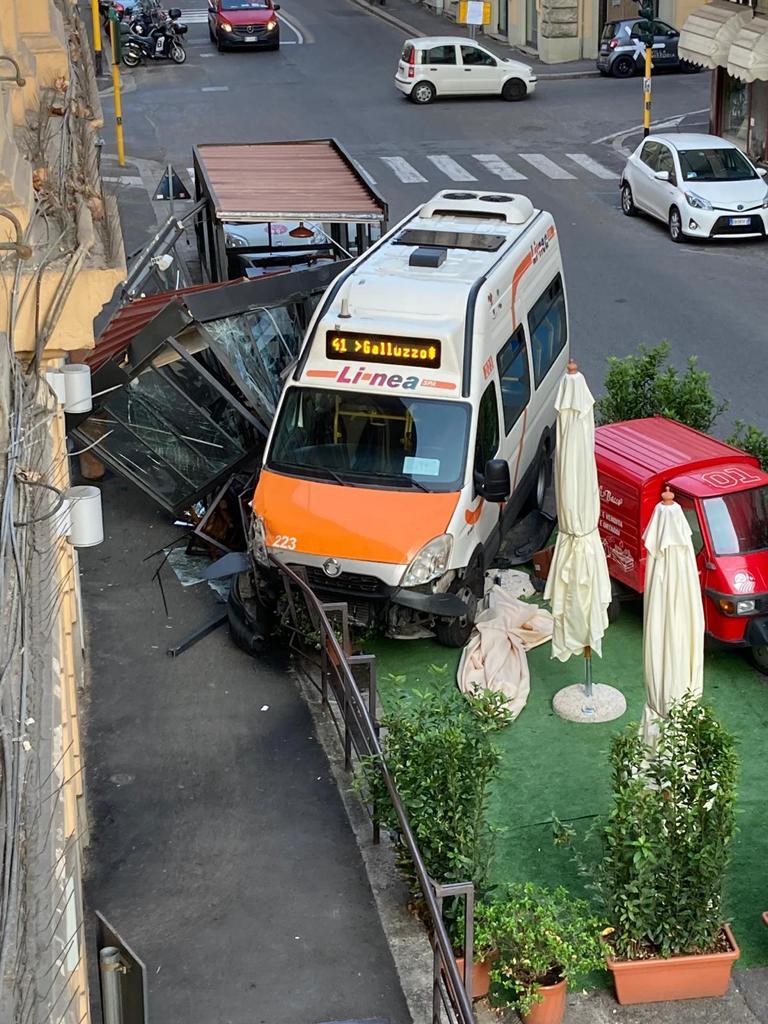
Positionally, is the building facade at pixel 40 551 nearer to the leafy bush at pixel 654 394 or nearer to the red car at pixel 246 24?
the leafy bush at pixel 654 394

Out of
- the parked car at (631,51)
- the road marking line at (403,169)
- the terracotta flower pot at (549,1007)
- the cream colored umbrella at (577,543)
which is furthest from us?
the parked car at (631,51)

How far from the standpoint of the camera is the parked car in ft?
136

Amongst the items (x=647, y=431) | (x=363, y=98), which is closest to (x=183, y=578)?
(x=647, y=431)

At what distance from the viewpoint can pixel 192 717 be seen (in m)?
12.3

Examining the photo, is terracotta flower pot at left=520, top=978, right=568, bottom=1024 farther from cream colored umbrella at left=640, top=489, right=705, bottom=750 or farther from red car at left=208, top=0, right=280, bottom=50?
red car at left=208, top=0, right=280, bottom=50

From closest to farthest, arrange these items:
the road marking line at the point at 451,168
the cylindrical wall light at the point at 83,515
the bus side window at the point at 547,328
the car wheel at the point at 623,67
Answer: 1. the cylindrical wall light at the point at 83,515
2. the bus side window at the point at 547,328
3. the road marking line at the point at 451,168
4. the car wheel at the point at 623,67

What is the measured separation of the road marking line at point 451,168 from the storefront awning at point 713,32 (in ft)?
17.5

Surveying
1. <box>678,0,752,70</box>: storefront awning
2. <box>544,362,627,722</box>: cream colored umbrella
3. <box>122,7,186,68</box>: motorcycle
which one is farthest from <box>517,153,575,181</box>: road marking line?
<box>544,362,627,722</box>: cream colored umbrella

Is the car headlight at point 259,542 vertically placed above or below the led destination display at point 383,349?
below

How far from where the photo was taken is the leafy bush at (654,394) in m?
15.4

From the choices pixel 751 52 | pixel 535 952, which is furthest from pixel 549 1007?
pixel 751 52

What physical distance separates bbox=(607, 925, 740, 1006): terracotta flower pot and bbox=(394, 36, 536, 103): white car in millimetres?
33131

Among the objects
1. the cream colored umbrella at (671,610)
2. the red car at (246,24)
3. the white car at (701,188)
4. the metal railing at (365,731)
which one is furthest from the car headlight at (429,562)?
the red car at (246,24)

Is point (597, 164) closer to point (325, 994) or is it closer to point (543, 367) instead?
point (543, 367)
